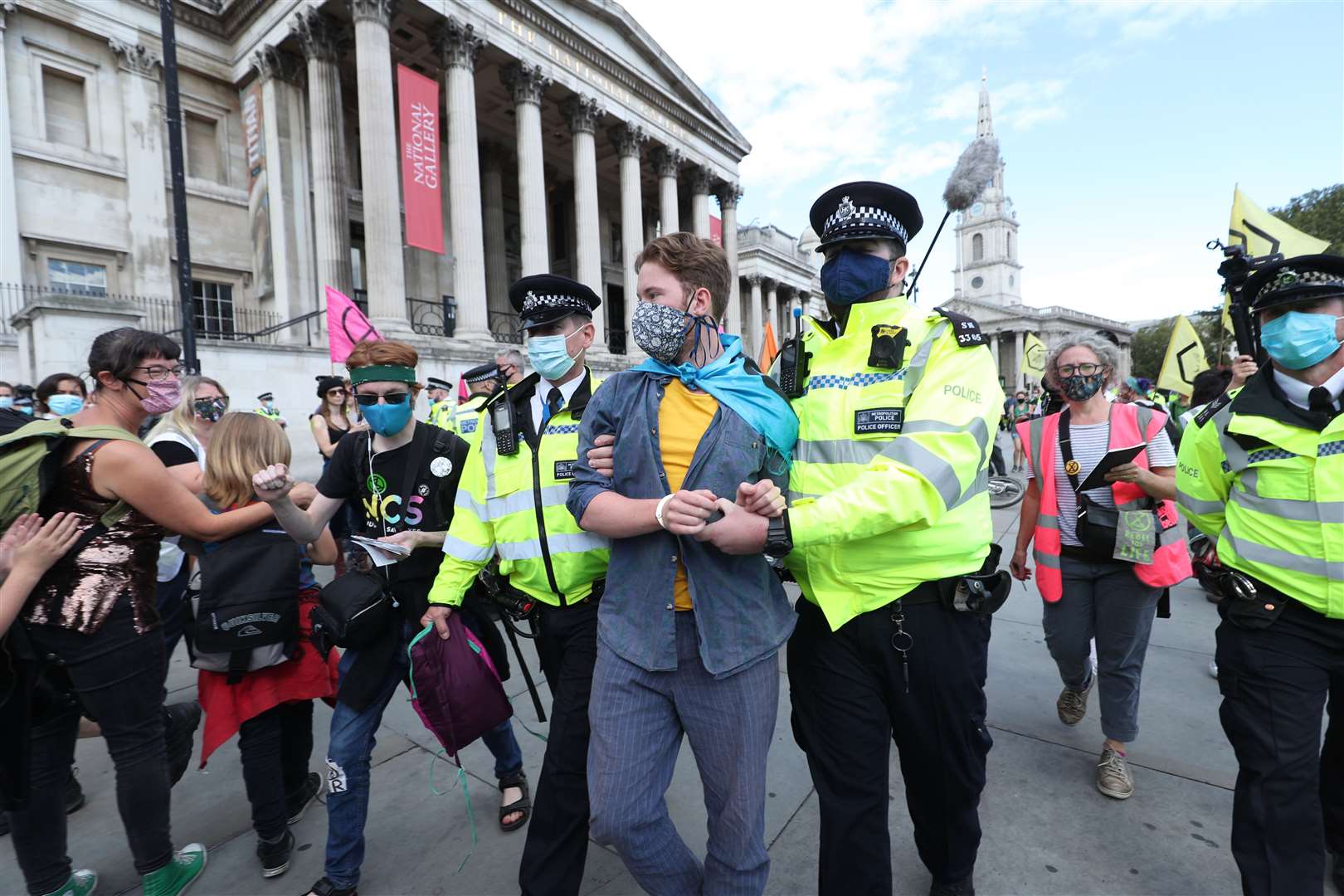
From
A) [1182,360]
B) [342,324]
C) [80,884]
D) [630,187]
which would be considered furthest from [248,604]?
[630,187]

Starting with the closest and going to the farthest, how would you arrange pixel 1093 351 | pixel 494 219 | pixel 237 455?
pixel 237 455, pixel 1093 351, pixel 494 219

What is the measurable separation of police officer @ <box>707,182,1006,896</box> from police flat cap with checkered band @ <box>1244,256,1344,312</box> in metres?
1.14

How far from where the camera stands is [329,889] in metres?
2.42

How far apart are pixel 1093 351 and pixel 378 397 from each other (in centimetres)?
357

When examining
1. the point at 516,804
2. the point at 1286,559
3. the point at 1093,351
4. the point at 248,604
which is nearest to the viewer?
the point at 1286,559

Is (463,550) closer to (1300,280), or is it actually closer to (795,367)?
(795,367)

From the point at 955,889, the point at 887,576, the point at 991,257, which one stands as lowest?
the point at 955,889

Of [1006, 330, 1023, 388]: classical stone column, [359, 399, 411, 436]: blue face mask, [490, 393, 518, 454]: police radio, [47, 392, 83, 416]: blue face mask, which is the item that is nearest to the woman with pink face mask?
[359, 399, 411, 436]: blue face mask

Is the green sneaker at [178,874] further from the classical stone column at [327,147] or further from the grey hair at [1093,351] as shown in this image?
the classical stone column at [327,147]

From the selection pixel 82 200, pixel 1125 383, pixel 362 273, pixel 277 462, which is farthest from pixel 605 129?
pixel 277 462

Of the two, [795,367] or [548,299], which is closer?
[795,367]

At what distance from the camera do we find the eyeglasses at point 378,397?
8.75ft

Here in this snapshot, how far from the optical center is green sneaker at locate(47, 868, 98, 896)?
2.37 meters

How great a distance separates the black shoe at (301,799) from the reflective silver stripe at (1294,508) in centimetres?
418
